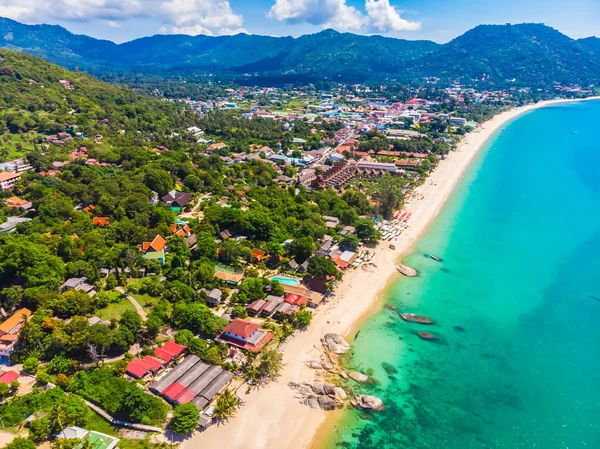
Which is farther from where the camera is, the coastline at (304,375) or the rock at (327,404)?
the rock at (327,404)

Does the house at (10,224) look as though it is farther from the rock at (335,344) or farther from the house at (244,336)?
the rock at (335,344)

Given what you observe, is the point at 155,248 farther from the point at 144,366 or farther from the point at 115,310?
the point at 144,366

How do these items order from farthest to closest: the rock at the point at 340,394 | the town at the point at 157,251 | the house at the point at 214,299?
the house at the point at 214,299 < the rock at the point at 340,394 < the town at the point at 157,251

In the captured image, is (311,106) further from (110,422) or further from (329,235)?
(110,422)

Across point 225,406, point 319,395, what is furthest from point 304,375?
point 225,406

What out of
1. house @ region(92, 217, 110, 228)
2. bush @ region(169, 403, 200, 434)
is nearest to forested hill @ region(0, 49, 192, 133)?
house @ region(92, 217, 110, 228)

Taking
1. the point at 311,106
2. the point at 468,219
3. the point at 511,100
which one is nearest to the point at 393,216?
the point at 468,219

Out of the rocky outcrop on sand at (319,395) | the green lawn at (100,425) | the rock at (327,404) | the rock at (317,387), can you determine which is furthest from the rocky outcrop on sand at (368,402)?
the green lawn at (100,425)
